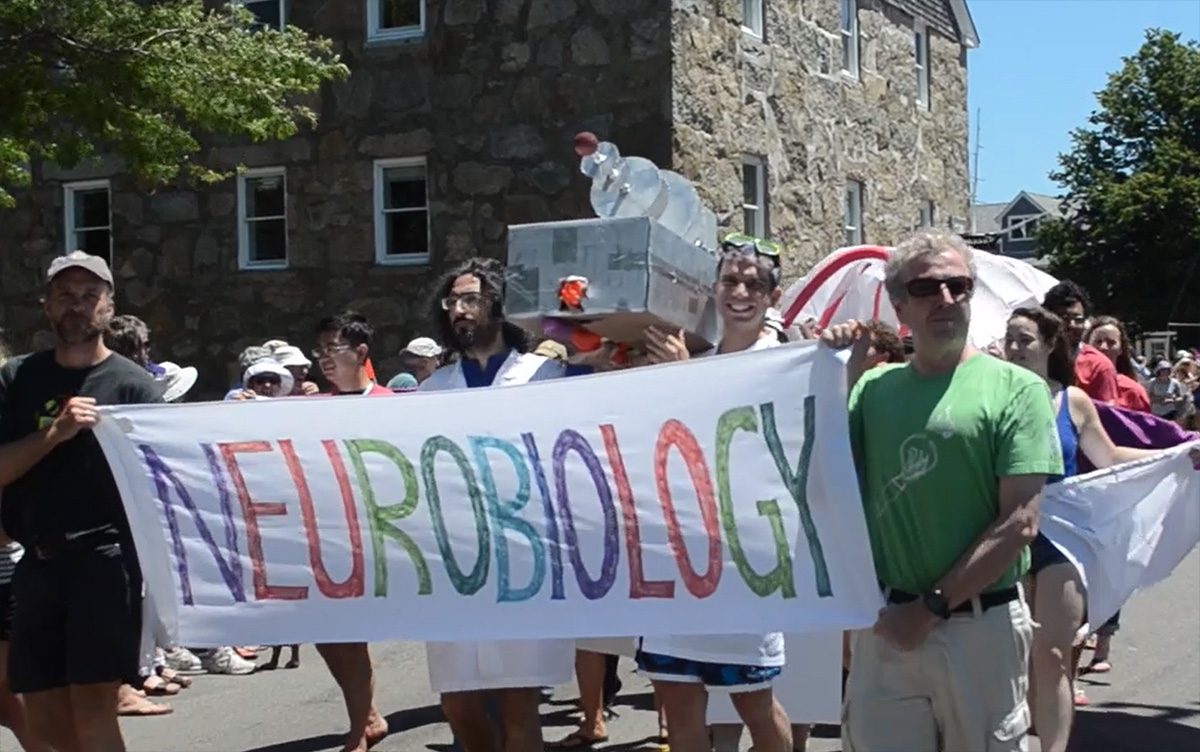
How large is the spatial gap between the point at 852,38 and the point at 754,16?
Answer: 3398 millimetres

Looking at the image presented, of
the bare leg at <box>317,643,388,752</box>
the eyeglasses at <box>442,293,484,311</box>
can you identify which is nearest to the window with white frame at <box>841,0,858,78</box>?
the bare leg at <box>317,643,388,752</box>

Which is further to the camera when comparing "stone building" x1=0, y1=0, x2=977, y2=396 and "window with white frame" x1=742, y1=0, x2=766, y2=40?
"window with white frame" x1=742, y1=0, x2=766, y2=40

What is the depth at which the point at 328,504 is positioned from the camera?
5379 millimetres

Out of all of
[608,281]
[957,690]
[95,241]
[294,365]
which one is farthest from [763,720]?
[95,241]

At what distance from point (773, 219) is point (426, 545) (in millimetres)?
14824

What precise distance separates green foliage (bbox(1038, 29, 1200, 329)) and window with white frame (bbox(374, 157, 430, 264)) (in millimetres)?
32770

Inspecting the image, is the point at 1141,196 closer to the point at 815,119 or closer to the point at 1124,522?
the point at 815,119

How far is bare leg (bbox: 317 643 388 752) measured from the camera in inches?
283

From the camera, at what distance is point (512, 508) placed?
5219mm

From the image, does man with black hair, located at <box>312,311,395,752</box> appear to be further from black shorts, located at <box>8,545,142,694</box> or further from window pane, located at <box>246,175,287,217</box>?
window pane, located at <box>246,175,287,217</box>

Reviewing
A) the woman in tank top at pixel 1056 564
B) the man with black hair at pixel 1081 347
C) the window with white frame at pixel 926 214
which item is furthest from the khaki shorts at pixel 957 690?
the window with white frame at pixel 926 214

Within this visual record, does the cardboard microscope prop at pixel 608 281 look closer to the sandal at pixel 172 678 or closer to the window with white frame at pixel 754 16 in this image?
the sandal at pixel 172 678

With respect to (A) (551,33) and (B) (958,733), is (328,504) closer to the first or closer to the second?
(B) (958,733)

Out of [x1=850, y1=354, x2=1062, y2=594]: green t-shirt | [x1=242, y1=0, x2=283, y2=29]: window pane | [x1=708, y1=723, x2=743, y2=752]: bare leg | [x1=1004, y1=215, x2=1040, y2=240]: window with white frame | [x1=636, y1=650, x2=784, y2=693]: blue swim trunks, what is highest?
[x1=1004, y1=215, x2=1040, y2=240]: window with white frame
